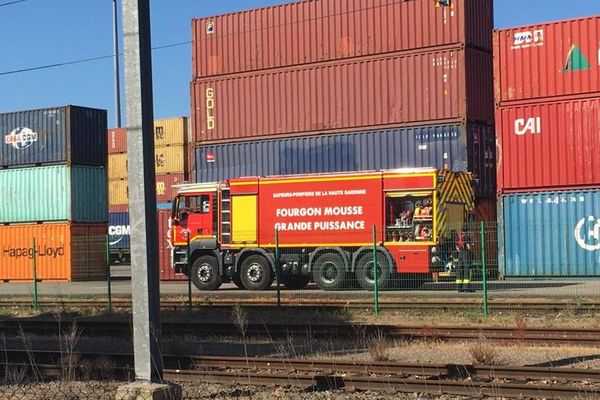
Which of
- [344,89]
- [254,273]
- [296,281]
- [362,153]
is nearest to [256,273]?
[254,273]

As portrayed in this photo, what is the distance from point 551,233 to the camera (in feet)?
70.8

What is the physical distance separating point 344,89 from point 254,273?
23.3ft

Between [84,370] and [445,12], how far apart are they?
18.7 m

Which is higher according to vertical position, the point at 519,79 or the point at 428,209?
the point at 519,79

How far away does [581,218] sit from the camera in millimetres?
21312

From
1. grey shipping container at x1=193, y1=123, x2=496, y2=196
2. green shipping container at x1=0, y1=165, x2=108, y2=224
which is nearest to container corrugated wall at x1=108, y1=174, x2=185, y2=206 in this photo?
green shipping container at x1=0, y1=165, x2=108, y2=224

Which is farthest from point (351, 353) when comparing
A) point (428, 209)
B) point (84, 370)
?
point (428, 209)

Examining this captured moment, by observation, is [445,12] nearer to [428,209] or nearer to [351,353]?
[428,209]

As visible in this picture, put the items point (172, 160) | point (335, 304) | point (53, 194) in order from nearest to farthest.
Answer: point (335, 304) < point (53, 194) < point (172, 160)

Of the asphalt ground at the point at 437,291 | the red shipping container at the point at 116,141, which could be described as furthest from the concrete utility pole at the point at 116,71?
the asphalt ground at the point at 437,291

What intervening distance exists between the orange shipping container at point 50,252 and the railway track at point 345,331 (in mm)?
14290

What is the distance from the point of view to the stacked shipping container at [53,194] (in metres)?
31.1

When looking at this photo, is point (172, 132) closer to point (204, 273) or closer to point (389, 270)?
point (204, 273)

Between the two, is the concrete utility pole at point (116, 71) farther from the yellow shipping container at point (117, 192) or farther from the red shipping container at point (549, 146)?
the red shipping container at point (549, 146)
